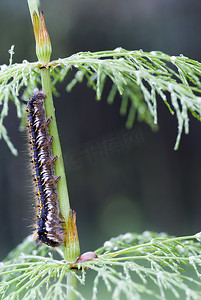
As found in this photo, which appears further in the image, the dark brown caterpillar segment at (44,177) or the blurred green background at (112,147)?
the blurred green background at (112,147)

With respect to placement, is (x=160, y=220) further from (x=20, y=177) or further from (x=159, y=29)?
(x=159, y=29)

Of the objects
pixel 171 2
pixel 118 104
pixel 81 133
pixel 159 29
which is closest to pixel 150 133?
pixel 118 104

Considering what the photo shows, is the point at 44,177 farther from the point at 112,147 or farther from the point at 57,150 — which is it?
the point at 112,147

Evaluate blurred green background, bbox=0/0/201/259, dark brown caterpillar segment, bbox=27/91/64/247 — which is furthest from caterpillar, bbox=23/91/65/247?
blurred green background, bbox=0/0/201/259

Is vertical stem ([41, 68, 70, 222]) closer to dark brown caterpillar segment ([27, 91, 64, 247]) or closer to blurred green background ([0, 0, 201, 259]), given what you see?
dark brown caterpillar segment ([27, 91, 64, 247])

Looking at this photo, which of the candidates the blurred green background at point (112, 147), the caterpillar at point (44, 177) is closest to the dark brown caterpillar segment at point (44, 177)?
the caterpillar at point (44, 177)

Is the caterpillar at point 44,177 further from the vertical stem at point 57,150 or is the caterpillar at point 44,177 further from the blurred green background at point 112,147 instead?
the blurred green background at point 112,147

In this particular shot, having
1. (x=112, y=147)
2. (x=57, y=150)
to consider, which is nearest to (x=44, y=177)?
(x=57, y=150)
